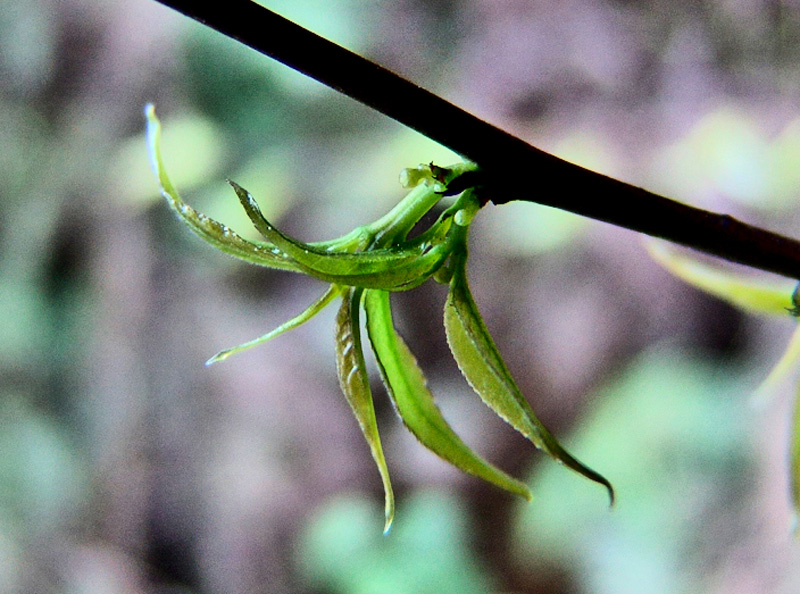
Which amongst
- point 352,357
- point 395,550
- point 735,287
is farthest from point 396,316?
point 352,357

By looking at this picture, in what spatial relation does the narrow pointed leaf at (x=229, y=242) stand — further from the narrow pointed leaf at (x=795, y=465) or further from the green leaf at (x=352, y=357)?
the narrow pointed leaf at (x=795, y=465)

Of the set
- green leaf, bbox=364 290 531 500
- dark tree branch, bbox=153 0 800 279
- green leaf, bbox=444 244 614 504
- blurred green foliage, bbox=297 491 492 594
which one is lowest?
blurred green foliage, bbox=297 491 492 594

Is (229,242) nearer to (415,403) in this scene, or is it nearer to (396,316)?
(415,403)

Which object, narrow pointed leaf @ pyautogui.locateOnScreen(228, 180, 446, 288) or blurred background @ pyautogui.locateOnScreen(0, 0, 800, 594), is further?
blurred background @ pyautogui.locateOnScreen(0, 0, 800, 594)

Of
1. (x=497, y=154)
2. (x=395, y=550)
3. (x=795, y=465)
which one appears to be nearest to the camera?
(x=497, y=154)

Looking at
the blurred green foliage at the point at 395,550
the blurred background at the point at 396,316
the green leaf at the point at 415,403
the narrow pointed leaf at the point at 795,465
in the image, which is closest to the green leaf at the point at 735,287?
the narrow pointed leaf at the point at 795,465

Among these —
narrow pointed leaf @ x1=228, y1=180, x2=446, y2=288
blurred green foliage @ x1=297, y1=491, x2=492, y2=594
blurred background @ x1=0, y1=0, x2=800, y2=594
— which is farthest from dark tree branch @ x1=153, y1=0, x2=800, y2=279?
blurred green foliage @ x1=297, y1=491, x2=492, y2=594

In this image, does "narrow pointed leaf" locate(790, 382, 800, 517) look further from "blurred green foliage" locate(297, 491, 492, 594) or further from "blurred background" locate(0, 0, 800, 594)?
"blurred green foliage" locate(297, 491, 492, 594)
